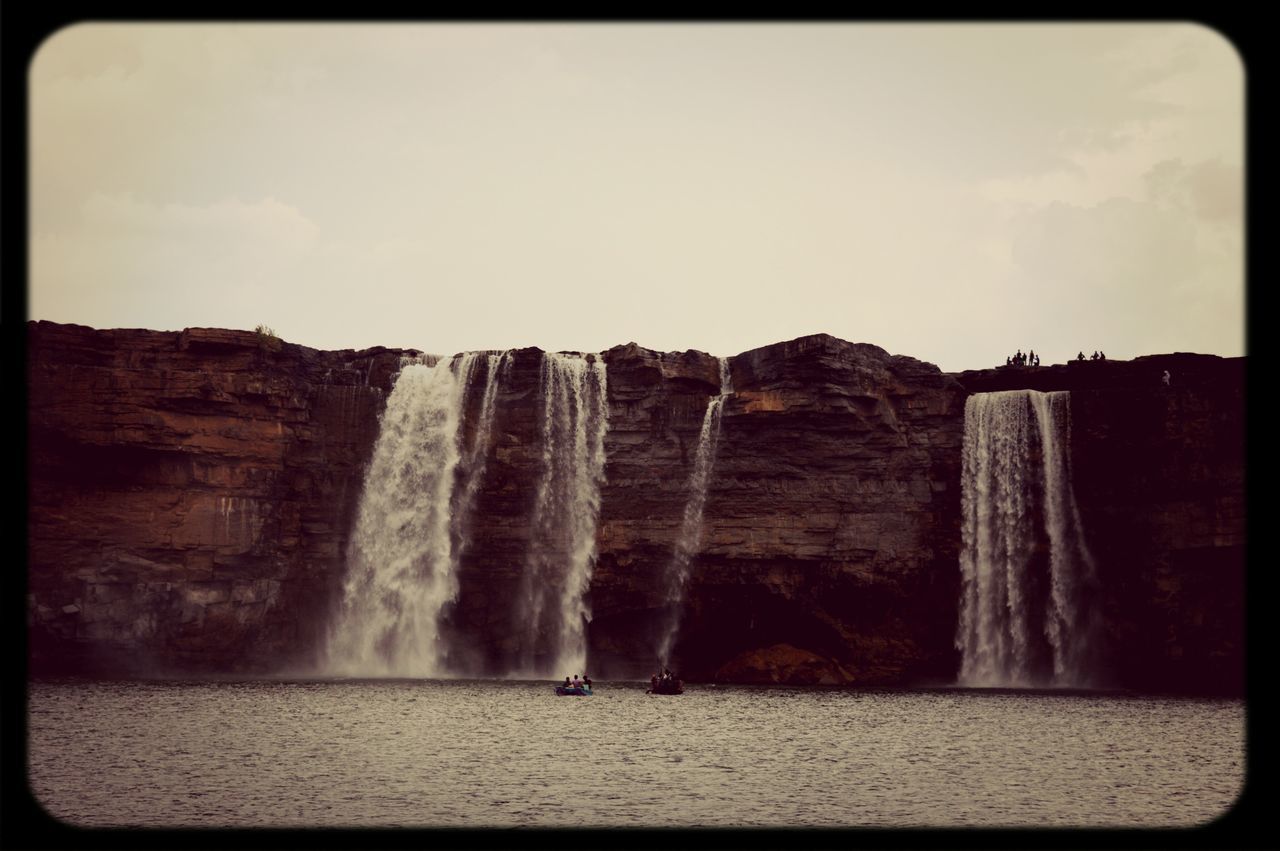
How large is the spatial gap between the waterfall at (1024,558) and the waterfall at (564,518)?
71.8 feet

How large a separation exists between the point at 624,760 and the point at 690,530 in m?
33.6

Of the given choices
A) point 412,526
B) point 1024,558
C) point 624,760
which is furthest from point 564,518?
point 624,760

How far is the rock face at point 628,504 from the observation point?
63.9 meters

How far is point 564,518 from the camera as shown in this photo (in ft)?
230

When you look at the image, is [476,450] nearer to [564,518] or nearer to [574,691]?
[564,518]

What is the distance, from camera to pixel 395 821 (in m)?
25.4

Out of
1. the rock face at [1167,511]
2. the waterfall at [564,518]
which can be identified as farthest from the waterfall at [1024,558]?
the waterfall at [564,518]

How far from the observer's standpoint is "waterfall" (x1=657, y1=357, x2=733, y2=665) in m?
68.2

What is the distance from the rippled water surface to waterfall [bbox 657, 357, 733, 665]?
1278 cm

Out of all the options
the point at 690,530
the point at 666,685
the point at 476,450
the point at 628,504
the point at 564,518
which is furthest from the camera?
the point at 476,450

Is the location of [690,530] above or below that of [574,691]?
above

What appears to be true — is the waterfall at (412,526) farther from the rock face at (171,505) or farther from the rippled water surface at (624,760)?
the rippled water surface at (624,760)

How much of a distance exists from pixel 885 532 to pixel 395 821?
1801 inches
